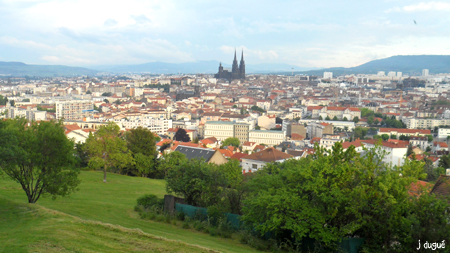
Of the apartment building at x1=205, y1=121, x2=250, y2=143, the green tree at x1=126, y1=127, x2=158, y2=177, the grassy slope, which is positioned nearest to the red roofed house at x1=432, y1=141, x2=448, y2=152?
the apartment building at x1=205, y1=121, x2=250, y2=143

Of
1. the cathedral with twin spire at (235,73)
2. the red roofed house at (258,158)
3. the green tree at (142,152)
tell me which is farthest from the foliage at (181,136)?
the cathedral with twin spire at (235,73)

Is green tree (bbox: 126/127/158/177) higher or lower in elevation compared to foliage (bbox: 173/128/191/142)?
higher

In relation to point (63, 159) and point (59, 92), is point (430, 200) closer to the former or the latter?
point (63, 159)

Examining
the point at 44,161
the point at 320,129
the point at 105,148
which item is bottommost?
the point at 320,129

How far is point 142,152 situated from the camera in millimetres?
27219

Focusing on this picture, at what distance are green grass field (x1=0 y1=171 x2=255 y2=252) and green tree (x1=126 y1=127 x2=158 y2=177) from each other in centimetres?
1056

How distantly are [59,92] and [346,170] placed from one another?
472 feet

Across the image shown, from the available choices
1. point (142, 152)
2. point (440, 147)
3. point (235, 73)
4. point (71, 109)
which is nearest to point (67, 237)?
point (142, 152)

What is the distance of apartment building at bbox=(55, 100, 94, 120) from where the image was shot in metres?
84.4

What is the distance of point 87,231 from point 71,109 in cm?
8427

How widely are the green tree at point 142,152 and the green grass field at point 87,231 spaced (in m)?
10.6

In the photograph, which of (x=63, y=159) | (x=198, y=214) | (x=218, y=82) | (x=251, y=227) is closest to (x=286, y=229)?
(x=251, y=227)

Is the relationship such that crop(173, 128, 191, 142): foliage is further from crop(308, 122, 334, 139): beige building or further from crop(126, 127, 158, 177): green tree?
crop(126, 127, 158, 177): green tree

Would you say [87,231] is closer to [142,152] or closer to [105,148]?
[105,148]
